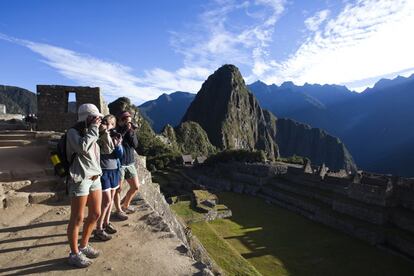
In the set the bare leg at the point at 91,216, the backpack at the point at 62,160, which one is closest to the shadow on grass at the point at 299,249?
the bare leg at the point at 91,216

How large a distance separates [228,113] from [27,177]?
423 ft

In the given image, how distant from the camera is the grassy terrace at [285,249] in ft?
52.7

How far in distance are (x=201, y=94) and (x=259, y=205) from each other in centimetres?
11893

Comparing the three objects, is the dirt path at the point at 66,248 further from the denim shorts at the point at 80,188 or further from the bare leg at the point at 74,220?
the denim shorts at the point at 80,188

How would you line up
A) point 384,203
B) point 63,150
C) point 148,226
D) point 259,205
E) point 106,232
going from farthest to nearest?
point 259,205, point 384,203, point 148,226, point 106,232, point 63,150

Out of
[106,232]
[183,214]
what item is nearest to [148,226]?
[106,232]

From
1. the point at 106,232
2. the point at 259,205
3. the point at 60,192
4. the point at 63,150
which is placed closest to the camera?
the point at 63,150

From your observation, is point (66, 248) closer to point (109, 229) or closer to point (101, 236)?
point (101, 236)

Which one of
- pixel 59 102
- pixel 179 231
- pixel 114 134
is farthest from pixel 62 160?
pixel 59 102

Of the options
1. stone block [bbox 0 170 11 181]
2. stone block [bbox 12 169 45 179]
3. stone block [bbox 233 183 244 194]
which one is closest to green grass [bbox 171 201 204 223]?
stone block [bbox 12 169 45 179]

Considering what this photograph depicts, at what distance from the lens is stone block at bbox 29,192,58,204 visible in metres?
6.22

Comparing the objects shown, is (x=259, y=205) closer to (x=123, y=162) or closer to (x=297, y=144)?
(x=123, y=162)

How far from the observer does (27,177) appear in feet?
23.2

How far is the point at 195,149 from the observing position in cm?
9788
